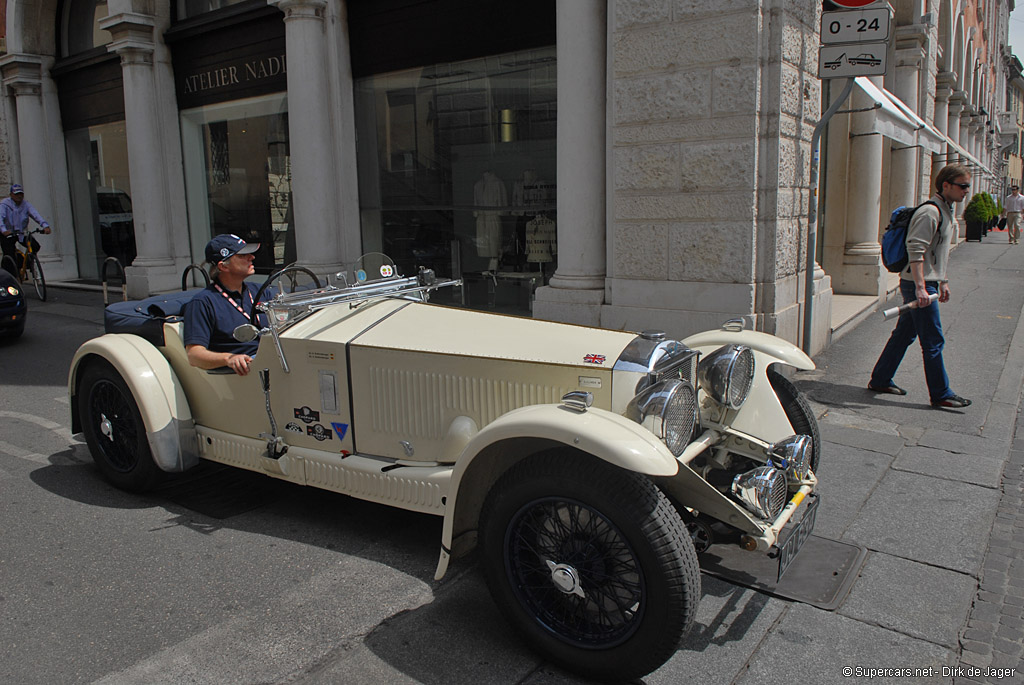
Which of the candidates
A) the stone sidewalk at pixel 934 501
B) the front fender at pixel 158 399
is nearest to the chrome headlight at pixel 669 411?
the stone sidewalk at pixel 934 501

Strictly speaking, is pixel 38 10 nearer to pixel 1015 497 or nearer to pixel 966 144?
pixel 1015 497

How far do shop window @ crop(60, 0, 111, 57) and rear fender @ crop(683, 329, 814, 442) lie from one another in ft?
48.6

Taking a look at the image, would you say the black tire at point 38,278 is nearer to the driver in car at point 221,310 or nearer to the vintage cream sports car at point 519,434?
the vintage cream sports car at point 519,434

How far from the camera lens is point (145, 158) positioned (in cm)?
1250

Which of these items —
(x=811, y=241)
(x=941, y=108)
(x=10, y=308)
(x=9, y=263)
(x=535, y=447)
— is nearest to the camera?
(x=535, y=447)

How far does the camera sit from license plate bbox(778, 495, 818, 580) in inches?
109

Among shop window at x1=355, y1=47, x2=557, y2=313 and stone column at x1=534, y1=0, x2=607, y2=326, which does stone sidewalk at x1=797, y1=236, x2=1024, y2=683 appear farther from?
shop window at x1=355, y1=47, x2=557, y2=313

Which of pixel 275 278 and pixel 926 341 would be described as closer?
pixel 275 278

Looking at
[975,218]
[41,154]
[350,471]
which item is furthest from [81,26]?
[975,218]

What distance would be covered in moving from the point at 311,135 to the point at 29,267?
23.1ft

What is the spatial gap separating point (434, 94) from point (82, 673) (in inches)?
322

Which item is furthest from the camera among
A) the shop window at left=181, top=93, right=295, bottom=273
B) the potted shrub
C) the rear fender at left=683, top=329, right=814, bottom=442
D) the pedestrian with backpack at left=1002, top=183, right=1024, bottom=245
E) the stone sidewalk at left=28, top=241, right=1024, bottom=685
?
the potted shrub

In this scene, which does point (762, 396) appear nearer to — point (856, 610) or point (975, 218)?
point (856, 610)

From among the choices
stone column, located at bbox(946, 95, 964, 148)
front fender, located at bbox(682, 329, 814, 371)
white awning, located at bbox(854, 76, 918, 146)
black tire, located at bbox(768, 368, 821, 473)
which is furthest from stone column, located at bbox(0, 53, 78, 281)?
stone column, located at bbox(946, 95, 964, 148)
